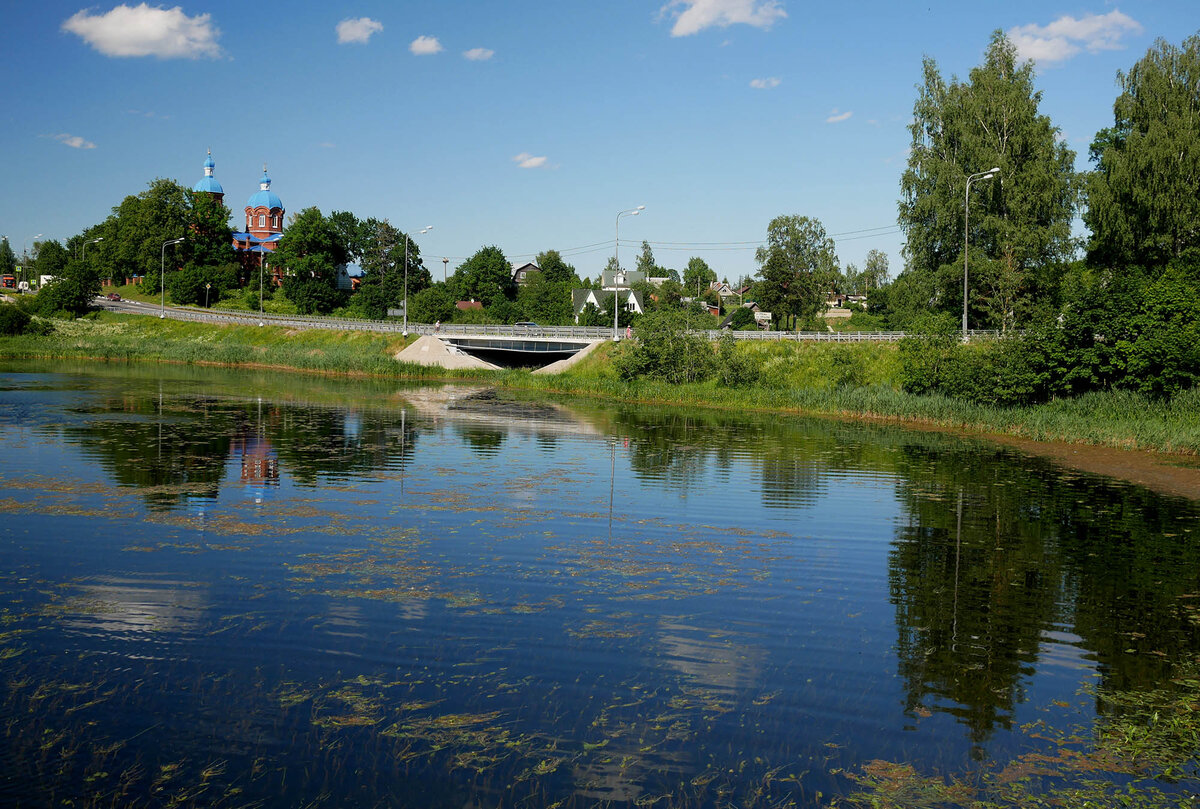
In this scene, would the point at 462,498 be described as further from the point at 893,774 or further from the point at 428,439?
the point at 893,774

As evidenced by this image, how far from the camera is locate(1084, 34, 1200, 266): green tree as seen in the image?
5400 cm

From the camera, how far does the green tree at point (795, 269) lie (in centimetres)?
10075

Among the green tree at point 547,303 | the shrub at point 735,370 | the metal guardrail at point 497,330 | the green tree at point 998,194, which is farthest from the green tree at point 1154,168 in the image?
the green tree at point 547,303

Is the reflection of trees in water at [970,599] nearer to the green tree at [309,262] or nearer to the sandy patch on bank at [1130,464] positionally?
the sandy patch on bank at [1130,464]

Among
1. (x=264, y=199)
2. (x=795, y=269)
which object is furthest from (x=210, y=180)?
(x=795, y=269)

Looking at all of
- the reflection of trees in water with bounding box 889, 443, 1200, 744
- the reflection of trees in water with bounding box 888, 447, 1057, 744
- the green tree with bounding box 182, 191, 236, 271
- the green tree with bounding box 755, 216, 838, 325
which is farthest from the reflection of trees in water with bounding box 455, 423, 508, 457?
the green tree with bounding box 182, 191, 236, 271

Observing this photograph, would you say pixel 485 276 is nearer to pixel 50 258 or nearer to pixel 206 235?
pixel 206 235

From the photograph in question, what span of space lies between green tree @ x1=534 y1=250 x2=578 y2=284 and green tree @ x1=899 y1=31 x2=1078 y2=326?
104085 millimetres

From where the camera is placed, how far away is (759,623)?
1332cm

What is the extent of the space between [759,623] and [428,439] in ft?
78.8

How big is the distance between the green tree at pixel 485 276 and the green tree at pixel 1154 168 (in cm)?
9143

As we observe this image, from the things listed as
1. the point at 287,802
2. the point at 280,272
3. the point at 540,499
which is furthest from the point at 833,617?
the point at 280,272

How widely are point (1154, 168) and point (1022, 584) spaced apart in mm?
49591

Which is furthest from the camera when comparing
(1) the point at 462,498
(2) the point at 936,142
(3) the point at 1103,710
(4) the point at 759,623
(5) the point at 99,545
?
(2) the point at 936,142
